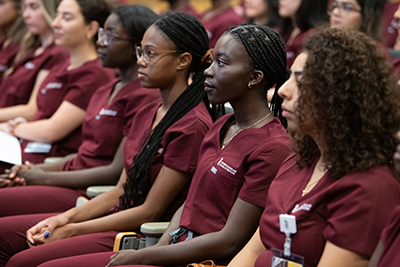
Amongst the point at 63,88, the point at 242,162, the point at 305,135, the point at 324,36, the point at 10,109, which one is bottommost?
the point at 10,109

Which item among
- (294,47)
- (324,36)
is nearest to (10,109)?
(294,47)

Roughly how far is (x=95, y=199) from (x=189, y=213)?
2.14 ft

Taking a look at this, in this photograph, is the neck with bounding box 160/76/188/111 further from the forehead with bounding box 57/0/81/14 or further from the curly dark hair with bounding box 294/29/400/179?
the forehead with bounding box 57/0/81/14

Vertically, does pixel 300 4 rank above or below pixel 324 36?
below

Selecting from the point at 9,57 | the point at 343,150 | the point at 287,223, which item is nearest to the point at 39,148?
the point at 9,57

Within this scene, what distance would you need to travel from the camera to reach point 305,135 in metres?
1.48

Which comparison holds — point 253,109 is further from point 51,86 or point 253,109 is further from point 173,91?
point 51,86

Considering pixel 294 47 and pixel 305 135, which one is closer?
pixel 305 135

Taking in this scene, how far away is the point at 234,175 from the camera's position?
162cm

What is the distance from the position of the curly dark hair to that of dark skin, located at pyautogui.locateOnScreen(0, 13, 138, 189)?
1.35 meters

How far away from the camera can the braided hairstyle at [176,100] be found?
207 centimetres

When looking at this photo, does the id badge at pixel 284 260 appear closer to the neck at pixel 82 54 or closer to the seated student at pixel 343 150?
the seated student at pixel 343 150

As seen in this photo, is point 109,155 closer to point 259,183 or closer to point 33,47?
point 259,183

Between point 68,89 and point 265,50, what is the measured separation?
1.69 metres
